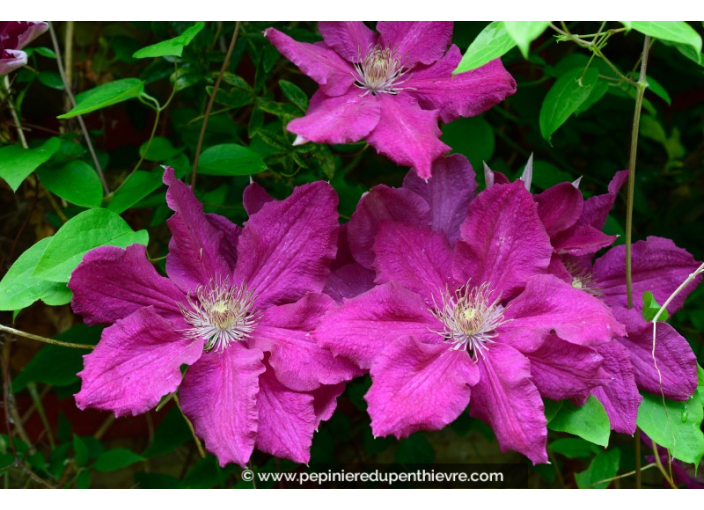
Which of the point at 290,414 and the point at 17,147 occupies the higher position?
the point at 17,147

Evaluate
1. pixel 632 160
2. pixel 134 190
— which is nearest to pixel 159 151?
pixel 134 190

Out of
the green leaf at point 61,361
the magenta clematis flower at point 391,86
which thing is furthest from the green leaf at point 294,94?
the green leaf at point 61,361

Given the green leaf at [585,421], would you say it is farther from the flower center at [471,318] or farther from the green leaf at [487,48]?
the green leaf at [487,48]

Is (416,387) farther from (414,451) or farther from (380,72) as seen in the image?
(414,451)

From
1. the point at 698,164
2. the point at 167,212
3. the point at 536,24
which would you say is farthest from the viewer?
the point at 698,164

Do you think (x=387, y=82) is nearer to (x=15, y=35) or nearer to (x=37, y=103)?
(x=15, y=35)
